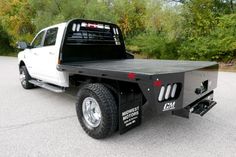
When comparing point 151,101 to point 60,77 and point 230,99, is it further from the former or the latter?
point 230,99

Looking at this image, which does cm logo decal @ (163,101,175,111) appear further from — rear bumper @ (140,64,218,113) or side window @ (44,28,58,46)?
side window @ (44,28,58,46)

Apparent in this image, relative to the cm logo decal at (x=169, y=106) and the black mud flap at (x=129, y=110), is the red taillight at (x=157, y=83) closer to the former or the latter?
the cm logo decal at (x=169, y=106)

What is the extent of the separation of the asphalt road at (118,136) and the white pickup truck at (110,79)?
0.26 m

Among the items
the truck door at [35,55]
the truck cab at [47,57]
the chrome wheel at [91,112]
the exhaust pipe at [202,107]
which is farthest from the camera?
the truck door at [35,55]

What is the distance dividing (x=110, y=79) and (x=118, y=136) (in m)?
0.95

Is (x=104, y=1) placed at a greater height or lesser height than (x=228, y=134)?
greater

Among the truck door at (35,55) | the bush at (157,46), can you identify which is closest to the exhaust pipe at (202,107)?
the truck door at (35,55)

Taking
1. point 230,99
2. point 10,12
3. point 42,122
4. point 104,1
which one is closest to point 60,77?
point 42,122

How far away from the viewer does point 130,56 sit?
6.86 meters

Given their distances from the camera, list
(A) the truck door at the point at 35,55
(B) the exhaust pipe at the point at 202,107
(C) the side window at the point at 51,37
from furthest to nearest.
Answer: (A) the truck door at the point at 35,55 < (C) the side window at the point at 51,37 < (B) the exhaust pipe at the point at 202,107

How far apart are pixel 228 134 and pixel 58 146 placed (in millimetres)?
2689

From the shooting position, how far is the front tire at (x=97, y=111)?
365cm

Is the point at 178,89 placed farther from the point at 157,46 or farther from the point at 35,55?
the point at 157,46

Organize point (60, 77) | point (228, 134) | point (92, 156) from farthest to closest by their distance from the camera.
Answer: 1. point (60, 77)
2. point (228, 134)
3. point (92, 156)
